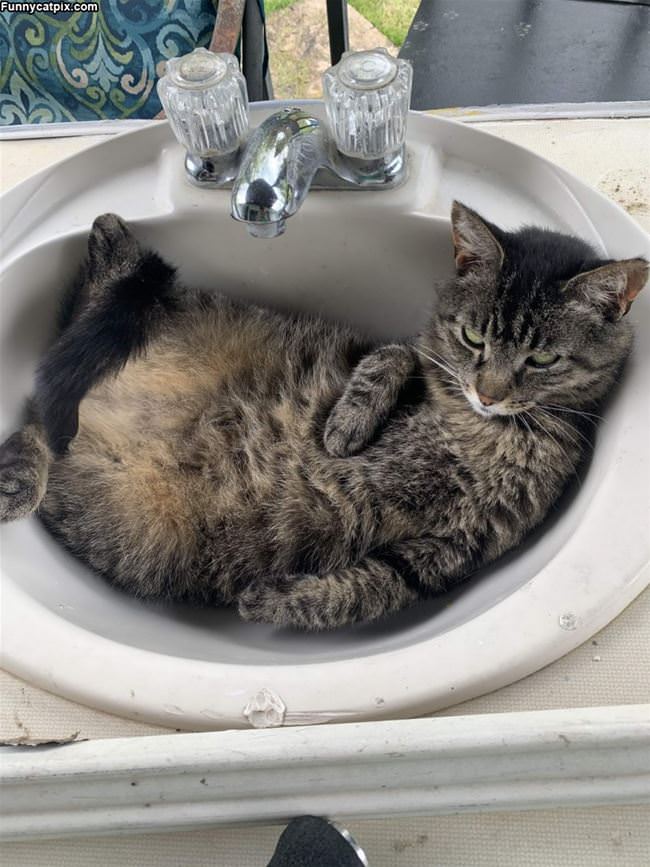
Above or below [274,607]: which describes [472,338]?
above

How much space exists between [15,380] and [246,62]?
40.7 inches

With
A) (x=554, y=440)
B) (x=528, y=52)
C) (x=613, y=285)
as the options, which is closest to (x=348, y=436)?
(x=554, y=440)

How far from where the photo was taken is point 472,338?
1.00 m

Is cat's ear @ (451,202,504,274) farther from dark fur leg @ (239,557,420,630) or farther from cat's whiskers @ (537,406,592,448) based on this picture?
dark fur leg @ (239,557,420,630)

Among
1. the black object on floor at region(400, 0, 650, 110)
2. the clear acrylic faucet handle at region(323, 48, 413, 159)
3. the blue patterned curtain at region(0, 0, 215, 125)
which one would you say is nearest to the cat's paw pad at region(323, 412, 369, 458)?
the clear acrylic faucet handle at region(323, 48, 413, 159)

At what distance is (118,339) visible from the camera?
3.31 ft

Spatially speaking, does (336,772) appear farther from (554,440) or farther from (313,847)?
(554,440)

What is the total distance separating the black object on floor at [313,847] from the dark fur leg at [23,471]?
0.53m

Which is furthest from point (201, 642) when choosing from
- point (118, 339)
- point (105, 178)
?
point (105, 178)

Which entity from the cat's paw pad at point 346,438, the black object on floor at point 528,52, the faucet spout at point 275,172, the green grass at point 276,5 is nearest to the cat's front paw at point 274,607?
the cat's paw pad at point 346,438

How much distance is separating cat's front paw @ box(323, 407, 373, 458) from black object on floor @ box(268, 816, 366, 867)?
51cm

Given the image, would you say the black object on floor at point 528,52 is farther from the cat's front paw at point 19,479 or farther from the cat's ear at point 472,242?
the cat's front paw at point 19,479

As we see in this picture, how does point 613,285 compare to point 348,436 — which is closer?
point 613,285

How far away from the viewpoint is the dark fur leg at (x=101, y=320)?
0.94 meters
